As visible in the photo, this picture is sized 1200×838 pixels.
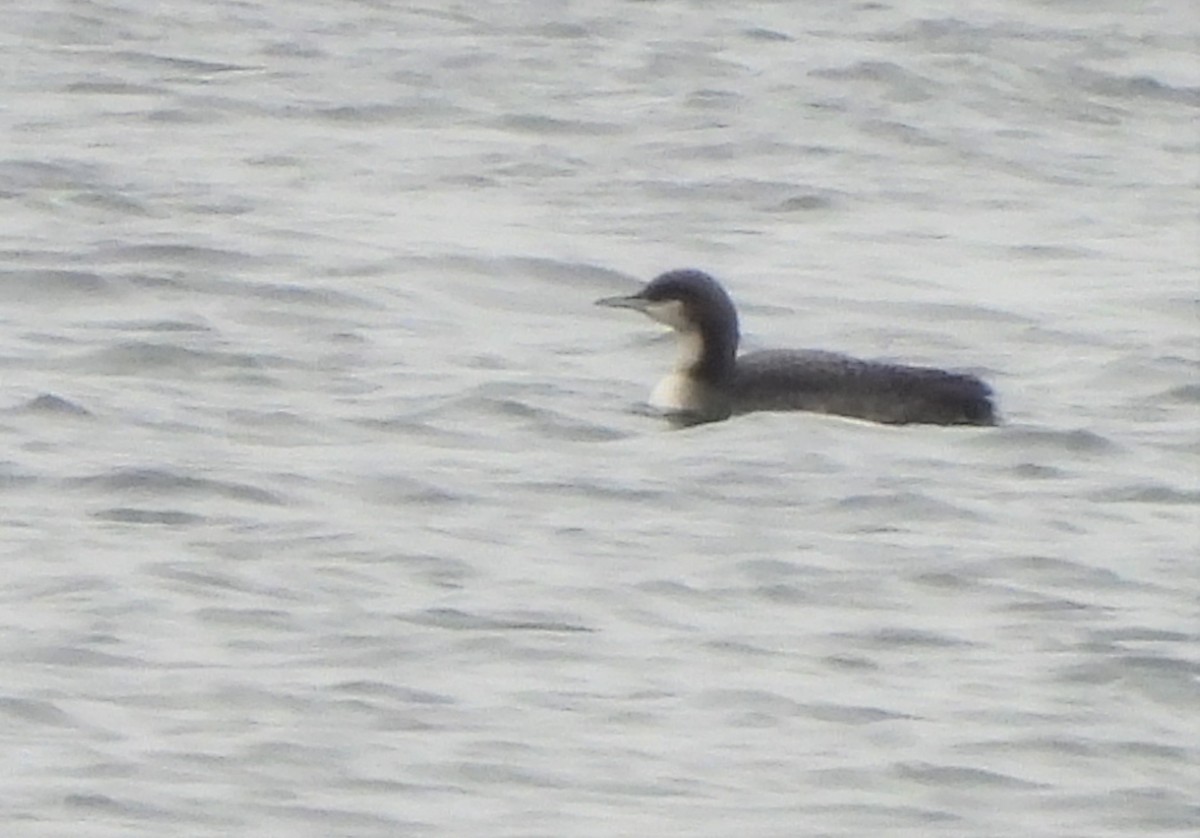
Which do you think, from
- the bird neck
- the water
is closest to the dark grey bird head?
the bird neck

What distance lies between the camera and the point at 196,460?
13562mm

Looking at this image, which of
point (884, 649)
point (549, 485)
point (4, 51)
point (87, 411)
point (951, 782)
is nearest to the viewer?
point (951, 782)

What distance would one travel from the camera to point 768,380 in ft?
48.8

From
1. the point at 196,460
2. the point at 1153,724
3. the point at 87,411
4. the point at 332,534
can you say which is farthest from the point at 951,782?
the point at 87,411

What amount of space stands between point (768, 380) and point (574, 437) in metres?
0.78

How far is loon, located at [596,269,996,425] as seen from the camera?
14531 millimetres

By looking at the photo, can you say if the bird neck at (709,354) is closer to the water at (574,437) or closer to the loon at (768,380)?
the loon at (768,380)

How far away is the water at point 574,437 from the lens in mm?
10344

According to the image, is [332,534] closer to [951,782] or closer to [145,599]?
[145,599]

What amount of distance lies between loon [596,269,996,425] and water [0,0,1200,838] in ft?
0.32

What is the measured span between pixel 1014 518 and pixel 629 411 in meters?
2.05

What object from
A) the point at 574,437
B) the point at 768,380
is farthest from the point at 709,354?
the point at 574,437

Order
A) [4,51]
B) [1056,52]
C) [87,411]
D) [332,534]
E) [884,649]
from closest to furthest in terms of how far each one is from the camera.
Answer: [884,649] → [332,534] → [87,411] → [4,51] → [1056,52]

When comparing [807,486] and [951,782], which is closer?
[951,782]
